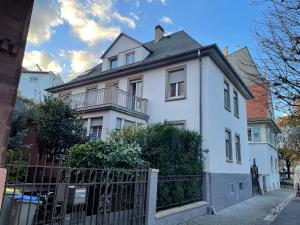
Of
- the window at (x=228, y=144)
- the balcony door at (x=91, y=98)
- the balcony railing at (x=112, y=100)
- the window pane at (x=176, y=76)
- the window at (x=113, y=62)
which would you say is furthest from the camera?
the window at (x=113, y=62)

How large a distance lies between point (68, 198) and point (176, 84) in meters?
10.6

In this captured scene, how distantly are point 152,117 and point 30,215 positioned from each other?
10.9 m

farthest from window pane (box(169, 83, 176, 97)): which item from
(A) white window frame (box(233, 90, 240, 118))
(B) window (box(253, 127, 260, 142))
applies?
(B) window (box(253, 127, 260, 142))

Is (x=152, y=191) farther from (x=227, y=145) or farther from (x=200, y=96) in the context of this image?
(x=227, y=145)

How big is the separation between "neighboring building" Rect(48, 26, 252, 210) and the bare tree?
592 cm

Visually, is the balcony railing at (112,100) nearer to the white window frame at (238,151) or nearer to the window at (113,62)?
the window at (113,62)

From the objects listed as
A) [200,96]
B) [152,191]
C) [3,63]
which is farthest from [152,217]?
[200,96]

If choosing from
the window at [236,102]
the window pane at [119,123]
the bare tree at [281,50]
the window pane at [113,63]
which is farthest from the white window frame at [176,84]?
the bare tree at [281,50]

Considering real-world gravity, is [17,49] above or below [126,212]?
above

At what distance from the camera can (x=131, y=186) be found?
6.52 m

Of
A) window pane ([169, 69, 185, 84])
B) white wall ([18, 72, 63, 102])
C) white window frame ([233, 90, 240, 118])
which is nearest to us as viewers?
window pane ([169, 69, 185, 84])

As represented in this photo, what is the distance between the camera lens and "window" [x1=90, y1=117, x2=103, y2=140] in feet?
45.4

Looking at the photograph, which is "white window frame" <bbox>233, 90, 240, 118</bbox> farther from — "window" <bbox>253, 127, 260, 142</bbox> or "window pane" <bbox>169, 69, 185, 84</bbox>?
"window" <bbox>253, 127, 260, 142</bbox>

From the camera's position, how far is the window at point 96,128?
13.8 meters
